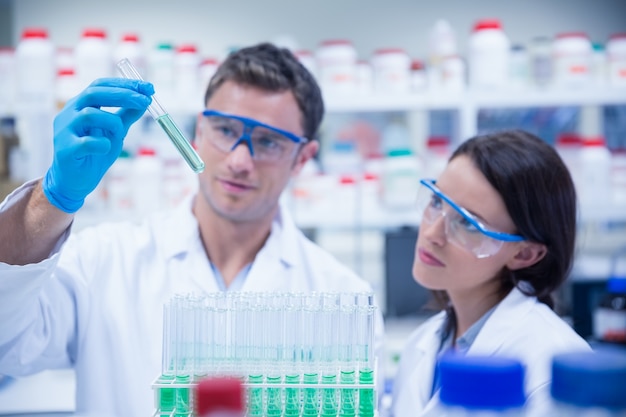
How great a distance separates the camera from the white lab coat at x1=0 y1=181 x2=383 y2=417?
1446mm

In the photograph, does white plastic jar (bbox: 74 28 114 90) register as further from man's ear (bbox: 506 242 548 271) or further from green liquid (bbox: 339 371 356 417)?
green liquid (bbox: 339 371 356 417)

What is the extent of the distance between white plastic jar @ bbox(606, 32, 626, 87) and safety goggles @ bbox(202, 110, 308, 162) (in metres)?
1.62

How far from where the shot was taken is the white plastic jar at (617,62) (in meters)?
2.65

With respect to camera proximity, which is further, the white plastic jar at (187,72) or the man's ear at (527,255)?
the white plastic jar at (187,72)

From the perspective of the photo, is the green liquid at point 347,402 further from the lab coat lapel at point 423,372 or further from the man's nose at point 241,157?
the man's nose at point 241,157

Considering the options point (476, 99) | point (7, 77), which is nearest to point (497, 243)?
point (476, 99)

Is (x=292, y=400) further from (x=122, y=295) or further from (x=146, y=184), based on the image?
(x=146, y=184)

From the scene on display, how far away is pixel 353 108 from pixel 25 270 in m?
1.68

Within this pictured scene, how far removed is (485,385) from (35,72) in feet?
8.11

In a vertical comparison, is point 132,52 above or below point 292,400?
above

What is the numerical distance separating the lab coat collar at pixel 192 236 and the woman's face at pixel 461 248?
392mm

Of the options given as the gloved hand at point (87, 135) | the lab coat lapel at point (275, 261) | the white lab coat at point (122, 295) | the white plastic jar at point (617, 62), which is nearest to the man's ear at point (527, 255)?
the white lab coat at point (122, 295)

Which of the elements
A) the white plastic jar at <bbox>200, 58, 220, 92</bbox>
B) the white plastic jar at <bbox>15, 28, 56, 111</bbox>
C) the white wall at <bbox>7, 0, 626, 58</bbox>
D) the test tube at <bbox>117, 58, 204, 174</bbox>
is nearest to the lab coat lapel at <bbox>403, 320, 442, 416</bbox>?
the test tube at <bbox>117, 58, 204, 174</bbox>

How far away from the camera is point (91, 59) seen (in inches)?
103
